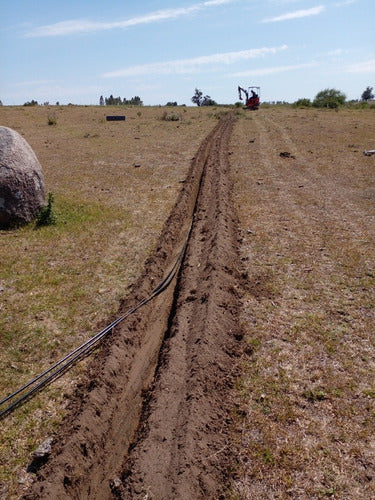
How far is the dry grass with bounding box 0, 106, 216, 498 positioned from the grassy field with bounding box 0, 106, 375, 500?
0.08 feet

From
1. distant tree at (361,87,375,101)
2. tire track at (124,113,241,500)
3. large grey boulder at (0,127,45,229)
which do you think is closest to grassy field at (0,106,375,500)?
tire track at (124,113,241,500)

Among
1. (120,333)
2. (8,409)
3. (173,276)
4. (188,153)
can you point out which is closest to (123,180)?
(188,153)

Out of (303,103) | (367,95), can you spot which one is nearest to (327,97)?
(303,103)

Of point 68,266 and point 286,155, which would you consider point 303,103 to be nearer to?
point 286,155

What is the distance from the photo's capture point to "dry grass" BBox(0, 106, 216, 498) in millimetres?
4434

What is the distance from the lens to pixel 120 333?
18.4ft

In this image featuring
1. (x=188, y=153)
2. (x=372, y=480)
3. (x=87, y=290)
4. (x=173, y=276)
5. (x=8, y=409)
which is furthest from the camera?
(x=188, y=153)

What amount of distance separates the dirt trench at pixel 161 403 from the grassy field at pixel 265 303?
0.25 m

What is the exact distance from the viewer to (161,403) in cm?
441

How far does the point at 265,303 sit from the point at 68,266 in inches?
154

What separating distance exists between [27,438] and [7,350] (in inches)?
62.8

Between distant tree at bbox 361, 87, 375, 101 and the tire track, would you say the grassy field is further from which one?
distant tree at bbox 361, 87, 375, 101

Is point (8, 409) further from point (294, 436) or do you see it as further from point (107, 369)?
point (294, 436)

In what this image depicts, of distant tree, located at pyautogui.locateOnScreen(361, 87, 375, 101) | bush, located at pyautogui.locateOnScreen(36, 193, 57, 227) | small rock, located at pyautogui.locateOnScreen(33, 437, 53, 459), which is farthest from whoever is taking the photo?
distant tree, located at pyautogui.locateOnScreen(361, 87, 375, 101)
